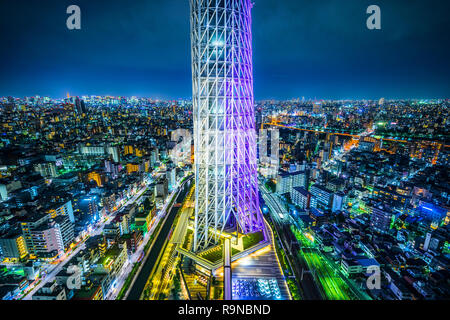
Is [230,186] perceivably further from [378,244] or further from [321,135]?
[321,135]

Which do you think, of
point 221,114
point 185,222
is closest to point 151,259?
point 185,222

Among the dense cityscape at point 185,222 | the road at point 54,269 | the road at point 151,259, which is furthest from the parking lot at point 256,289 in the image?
the road at point 54,269

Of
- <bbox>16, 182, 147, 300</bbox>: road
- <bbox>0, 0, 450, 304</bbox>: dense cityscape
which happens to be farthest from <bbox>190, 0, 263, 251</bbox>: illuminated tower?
<bbox>16, 182, 147, 300</bbox>: road

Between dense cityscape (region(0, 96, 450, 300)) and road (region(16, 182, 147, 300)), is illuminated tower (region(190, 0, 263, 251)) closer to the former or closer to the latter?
dense cityscape (region(0, 96, 450, 300))

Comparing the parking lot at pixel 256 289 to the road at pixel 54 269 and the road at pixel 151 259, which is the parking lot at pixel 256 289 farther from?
the road at pixel 54 269

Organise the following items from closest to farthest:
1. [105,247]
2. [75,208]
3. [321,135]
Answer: [105,247] < [75,208] < [321,135]
